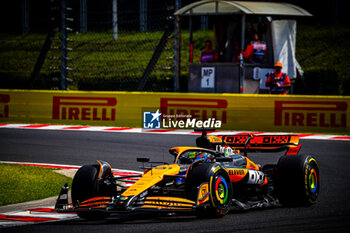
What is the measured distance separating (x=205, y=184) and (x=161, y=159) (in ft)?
17.1

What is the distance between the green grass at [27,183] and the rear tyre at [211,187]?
2362mm

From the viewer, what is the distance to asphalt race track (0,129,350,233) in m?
7.23

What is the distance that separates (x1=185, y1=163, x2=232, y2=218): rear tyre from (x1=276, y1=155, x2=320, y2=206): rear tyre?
1.07 m

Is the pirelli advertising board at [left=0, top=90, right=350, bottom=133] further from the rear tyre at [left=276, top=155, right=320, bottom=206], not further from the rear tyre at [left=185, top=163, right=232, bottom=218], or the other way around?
the rear tyre at [left=185, top=163, right=232, bottom=218]

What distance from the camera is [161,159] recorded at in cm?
1261

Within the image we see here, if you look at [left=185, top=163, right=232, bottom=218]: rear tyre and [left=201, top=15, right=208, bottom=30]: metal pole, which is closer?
[left=185, top=163, right=232, bottom=218]: rear tyre

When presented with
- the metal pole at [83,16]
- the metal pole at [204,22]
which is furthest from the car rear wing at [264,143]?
the metal pole at [204,22]

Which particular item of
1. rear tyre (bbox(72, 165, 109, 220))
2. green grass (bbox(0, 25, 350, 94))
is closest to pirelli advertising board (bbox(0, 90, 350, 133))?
green grass (bbox(0, 25, 350, 94))

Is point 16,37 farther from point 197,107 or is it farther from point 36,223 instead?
point 36,223

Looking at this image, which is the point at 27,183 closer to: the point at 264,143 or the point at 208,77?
the point at 264,143

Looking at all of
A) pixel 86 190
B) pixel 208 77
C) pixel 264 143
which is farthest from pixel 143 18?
pixel 86 190

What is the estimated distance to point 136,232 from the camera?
22.7 ft

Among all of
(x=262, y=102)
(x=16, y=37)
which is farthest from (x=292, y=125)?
(x=16, y=37)

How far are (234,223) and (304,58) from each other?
18.9 metres
